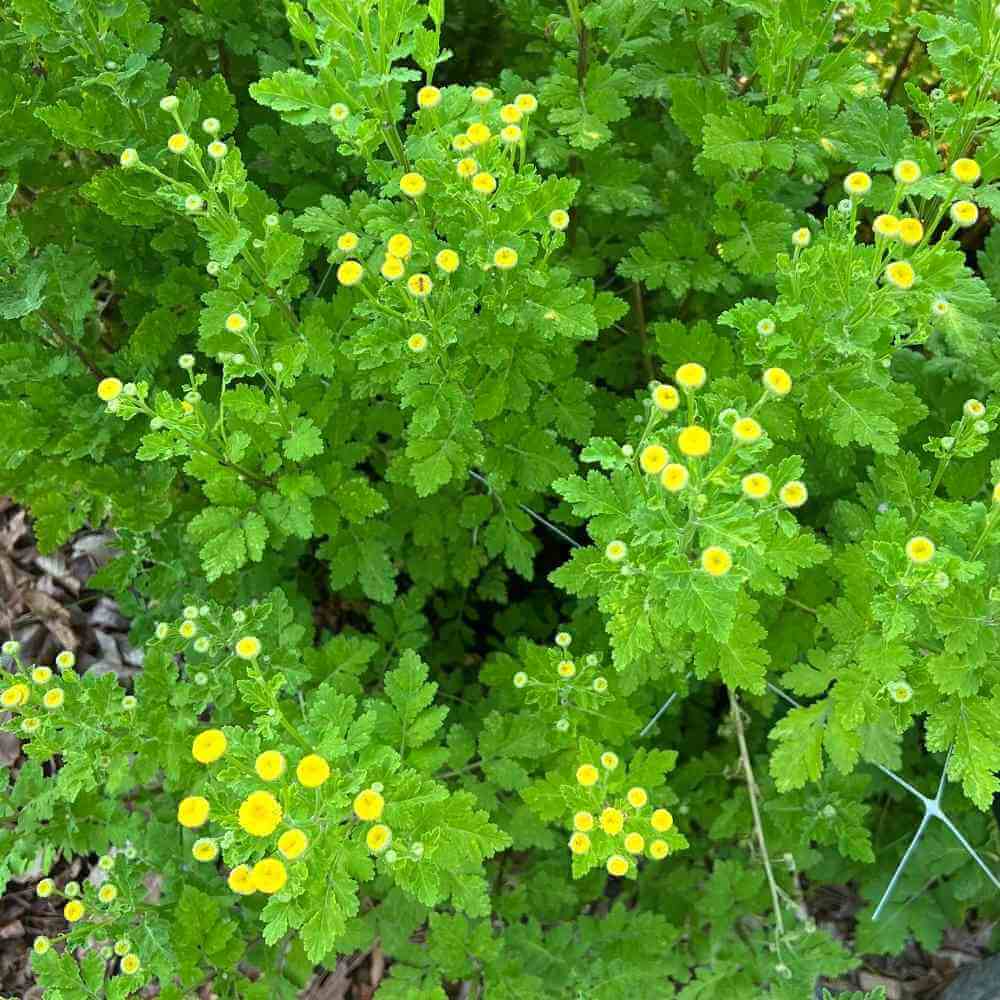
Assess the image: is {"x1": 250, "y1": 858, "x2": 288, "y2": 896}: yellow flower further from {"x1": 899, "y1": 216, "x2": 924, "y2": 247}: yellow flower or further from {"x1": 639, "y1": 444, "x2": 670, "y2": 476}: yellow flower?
{"x1": 899, "y1": 216, "x2": 924, "y2": 247}: yellow flower

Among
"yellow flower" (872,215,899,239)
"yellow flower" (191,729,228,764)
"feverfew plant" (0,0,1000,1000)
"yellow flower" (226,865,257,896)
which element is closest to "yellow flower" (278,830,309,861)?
"feverfew plant" (0,0,1000,1000)

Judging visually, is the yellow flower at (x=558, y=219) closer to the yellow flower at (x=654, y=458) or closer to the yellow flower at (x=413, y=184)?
the yellow flower at (x=413, y=184)

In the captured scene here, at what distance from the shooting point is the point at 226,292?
2.35 m

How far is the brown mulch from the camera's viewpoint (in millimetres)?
3588

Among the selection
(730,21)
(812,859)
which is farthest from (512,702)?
(730,21)

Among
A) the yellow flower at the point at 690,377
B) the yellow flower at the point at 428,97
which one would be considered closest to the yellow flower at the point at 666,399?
the yellow flower at the point at 690,377

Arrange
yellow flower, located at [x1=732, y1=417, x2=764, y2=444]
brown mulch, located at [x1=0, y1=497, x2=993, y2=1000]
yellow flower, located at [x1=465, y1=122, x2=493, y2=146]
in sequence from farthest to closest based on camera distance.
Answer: brown mulch, located at [x1=0, y1=497, x2=993, y2=1000]
yellow flower, located at [x1=465, y1=122, x2=493, y2=146]
yellow flower, located at [x1=732, y1=417, x2=764, y2=444]

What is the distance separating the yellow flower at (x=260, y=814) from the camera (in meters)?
1.76

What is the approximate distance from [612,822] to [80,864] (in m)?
2.76

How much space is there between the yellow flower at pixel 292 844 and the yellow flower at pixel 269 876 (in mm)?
29

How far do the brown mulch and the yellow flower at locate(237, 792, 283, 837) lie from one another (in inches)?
76.4

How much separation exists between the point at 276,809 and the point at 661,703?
187 centimetres

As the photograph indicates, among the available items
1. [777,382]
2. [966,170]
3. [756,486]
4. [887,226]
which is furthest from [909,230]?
[756,486]

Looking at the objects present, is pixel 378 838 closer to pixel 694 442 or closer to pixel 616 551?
pixel 616 551
